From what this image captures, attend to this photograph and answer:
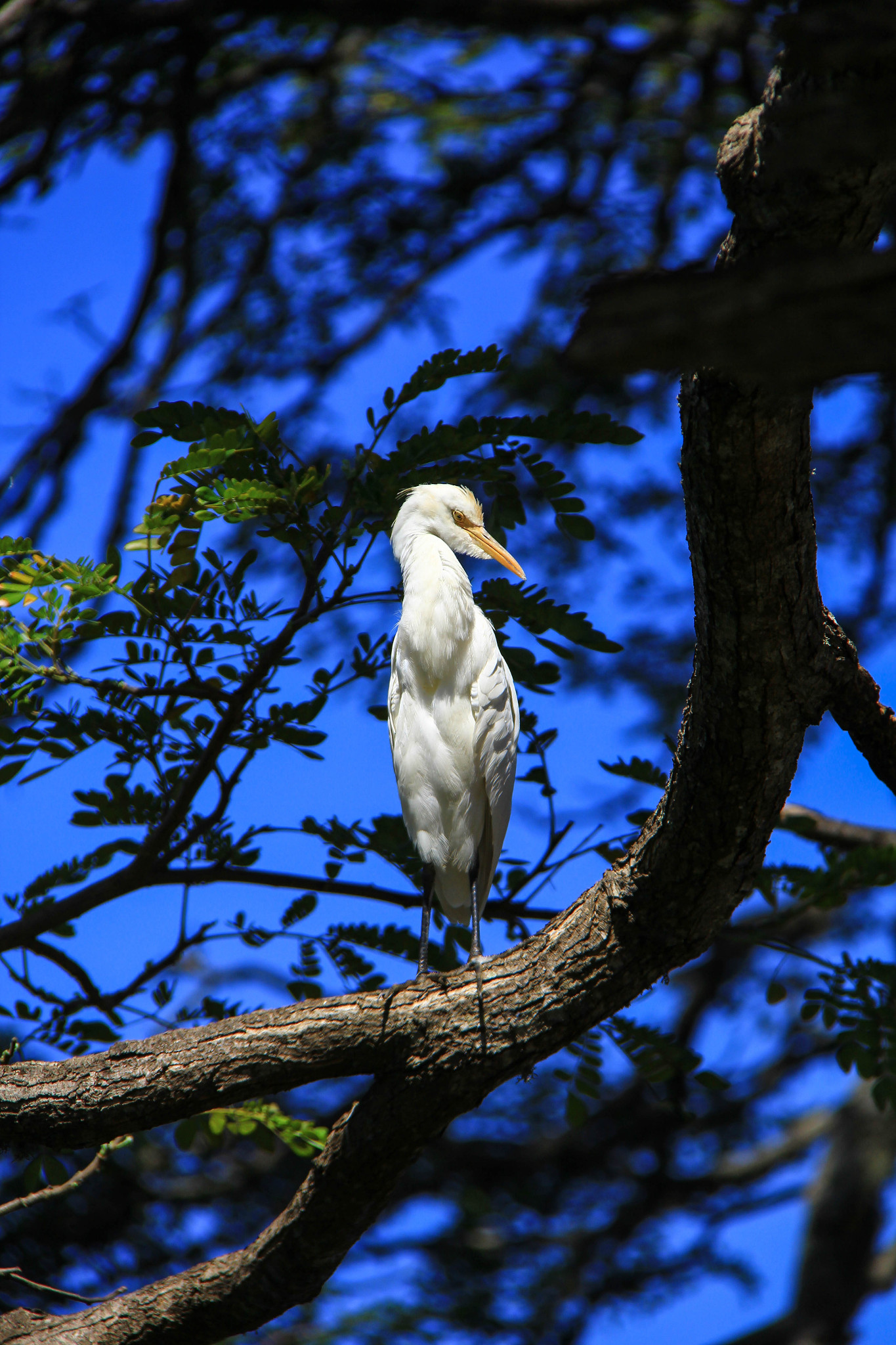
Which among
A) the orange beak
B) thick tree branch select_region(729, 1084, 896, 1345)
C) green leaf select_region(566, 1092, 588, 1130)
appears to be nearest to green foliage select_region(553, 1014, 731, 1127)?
green leaf select_region(566, 1092, 588, 1130)

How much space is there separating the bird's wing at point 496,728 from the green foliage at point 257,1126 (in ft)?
3.66

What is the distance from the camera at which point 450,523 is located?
149 inches

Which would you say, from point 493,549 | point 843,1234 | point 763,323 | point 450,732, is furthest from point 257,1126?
point 843,1234

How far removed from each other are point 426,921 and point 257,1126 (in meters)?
0.79

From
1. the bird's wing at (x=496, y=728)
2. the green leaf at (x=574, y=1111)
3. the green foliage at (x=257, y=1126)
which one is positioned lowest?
the green leaf at (x=574, y=1111)

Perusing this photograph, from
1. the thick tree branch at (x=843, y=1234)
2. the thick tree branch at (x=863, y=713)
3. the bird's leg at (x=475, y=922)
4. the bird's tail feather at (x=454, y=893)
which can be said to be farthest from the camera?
the thick tree branch at (x=843, y=1234)

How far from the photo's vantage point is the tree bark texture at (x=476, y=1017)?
7.07 ft

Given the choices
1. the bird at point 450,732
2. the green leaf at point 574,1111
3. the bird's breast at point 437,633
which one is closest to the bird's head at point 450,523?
the bird at point 450,732

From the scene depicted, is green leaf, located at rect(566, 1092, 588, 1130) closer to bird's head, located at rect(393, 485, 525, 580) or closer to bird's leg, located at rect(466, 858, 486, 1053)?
bird's leg, located at rect(466, 858, 486, 1053)

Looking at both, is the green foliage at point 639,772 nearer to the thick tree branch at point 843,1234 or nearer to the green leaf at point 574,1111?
the green leaf at point 574,1111

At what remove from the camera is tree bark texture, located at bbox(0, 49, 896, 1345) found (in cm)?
215

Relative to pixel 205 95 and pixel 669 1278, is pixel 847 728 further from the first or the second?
pixel 669 1278

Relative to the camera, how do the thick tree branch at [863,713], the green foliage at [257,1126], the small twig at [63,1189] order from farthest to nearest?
the green foliage at [257,1126]
the small twig at [63,1189]
the thick tree branch at [863,713]

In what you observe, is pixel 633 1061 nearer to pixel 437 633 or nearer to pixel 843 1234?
pixel 437 633
